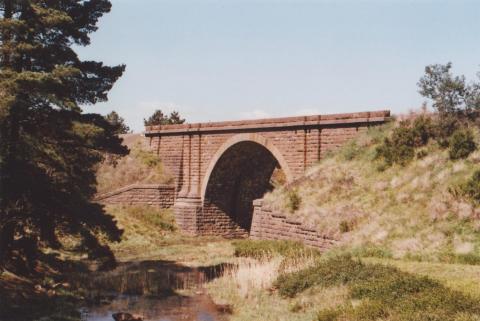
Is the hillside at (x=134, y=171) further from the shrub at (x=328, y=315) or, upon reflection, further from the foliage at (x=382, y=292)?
the shrub at (x=328, y=315)

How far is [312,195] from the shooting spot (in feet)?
67.8

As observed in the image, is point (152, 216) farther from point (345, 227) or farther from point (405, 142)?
point (405, 142)

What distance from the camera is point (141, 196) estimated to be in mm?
30953

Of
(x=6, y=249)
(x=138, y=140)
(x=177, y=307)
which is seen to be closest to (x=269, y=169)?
(x=138, y=140)

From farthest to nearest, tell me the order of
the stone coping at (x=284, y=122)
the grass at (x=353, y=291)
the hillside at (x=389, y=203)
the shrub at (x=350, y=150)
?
the stone coping at (x=284, y=122), the shrub at (x=350, y=150), the hillside at (x=389, y=203), the grass at (x=353, y=291)

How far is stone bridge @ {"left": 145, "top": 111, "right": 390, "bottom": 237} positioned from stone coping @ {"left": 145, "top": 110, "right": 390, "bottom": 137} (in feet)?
0.17

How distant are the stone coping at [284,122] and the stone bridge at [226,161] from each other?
0.05 meters

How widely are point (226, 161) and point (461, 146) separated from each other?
1510cm

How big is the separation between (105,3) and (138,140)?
2275 centimetres

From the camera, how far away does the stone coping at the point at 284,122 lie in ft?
73.4

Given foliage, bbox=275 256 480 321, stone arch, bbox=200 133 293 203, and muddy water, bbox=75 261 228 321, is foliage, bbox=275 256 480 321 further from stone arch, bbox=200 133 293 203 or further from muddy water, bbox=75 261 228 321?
stone arch, bbox=200 133 293 203

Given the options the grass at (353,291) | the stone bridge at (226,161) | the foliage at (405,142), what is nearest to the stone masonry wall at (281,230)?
the grass at (353,291)

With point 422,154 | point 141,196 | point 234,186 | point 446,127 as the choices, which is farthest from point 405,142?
point 141,196

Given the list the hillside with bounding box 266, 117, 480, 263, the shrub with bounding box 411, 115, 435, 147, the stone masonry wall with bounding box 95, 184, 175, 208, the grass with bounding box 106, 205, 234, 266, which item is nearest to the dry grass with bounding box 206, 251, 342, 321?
the hillside with bounding box 266, 117, 480, 263
